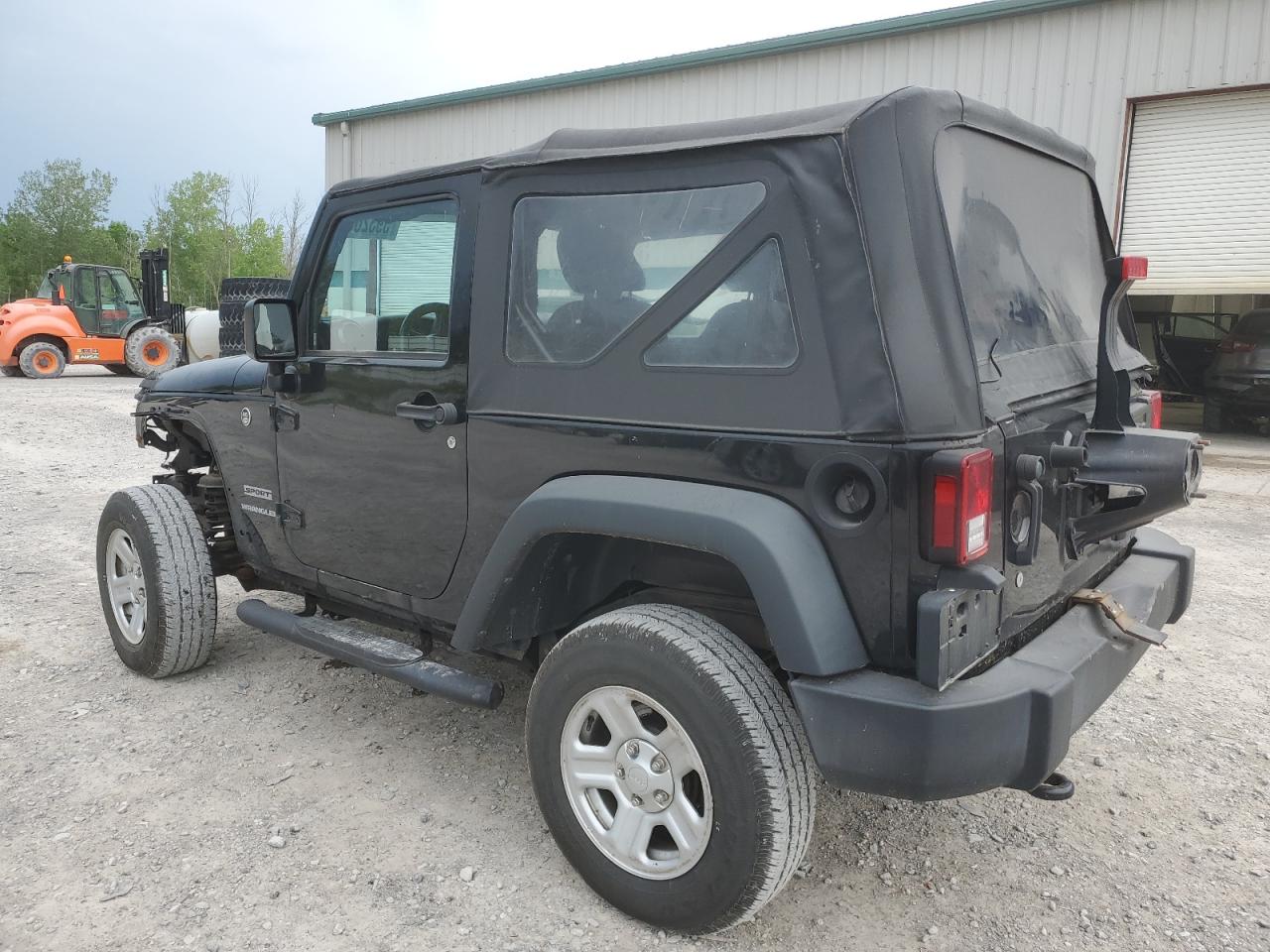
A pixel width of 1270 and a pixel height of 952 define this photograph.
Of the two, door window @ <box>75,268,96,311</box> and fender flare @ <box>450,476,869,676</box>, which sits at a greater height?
door window @ <box>75,268,96,311</box>

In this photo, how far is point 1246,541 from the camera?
6.69 metres

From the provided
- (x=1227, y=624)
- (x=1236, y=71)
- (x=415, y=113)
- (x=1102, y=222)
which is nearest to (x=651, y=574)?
(x=1102, y=222)

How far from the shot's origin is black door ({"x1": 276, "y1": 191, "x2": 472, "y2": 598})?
3037 mm

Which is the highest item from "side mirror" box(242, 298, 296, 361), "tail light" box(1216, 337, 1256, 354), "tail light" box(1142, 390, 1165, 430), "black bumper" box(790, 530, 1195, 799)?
"tail light" box(1216, 337, 1256, 354)

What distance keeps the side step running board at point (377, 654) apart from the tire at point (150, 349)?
1818 cm

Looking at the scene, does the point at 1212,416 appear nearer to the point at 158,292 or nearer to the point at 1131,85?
the point at 1131,85

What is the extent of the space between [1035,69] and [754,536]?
456 inches

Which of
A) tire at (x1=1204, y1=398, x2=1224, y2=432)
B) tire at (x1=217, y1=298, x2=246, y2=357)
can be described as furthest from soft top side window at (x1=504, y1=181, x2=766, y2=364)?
tire at (x1=1204, y1=398, x2=1224, y2=432)

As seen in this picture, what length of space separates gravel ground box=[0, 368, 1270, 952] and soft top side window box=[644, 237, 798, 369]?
4.84 feet

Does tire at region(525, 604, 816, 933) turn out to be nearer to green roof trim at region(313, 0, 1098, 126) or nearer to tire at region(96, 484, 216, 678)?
tire at region(96, 484, 216, 678)

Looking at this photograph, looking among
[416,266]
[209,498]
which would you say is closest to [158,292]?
[209,498]

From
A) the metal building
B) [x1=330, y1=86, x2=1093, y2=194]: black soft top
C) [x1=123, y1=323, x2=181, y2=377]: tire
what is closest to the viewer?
[x1=330, y1=86, x2=1093, y2=194]: black soft top

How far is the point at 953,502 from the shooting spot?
2.08 m

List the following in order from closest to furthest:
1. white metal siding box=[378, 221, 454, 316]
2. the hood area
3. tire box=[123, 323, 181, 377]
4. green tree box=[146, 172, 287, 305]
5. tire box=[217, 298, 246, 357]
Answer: white metal siding box=[378, 221, 454, 316], the hood area, tire box=[217, 298, 246, 357], tire box=[123, 323, 181, 377], green tree box=[146, 172, 287, 305]
